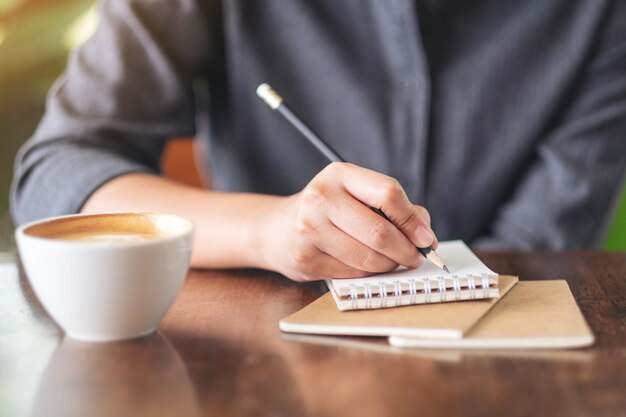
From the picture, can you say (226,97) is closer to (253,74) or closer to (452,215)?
(253,74)

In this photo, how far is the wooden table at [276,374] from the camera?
0.50 metres

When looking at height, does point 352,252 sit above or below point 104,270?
below

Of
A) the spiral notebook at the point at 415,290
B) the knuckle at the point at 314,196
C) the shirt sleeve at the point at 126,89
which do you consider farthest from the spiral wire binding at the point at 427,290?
the shirt sleeve at the point at 126,89

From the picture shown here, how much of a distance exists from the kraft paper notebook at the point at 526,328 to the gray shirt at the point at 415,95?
574mm

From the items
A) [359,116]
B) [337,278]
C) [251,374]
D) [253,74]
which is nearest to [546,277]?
[337,278]

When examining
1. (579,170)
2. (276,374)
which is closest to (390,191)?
(276,374)

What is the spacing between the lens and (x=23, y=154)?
Answer: 1.10 m

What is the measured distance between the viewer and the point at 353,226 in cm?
73

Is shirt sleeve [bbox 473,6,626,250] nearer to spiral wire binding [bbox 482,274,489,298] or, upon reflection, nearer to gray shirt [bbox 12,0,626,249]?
gray shirt [bbox 12,0,626,249]

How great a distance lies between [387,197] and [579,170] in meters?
0.69

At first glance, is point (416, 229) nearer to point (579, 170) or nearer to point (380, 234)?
point (380, 234)

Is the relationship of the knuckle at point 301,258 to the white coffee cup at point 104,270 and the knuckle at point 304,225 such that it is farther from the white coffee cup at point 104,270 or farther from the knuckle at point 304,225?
the white coffee cup at point 104,270

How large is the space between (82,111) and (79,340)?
1.94 feet

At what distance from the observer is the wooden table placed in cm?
50
